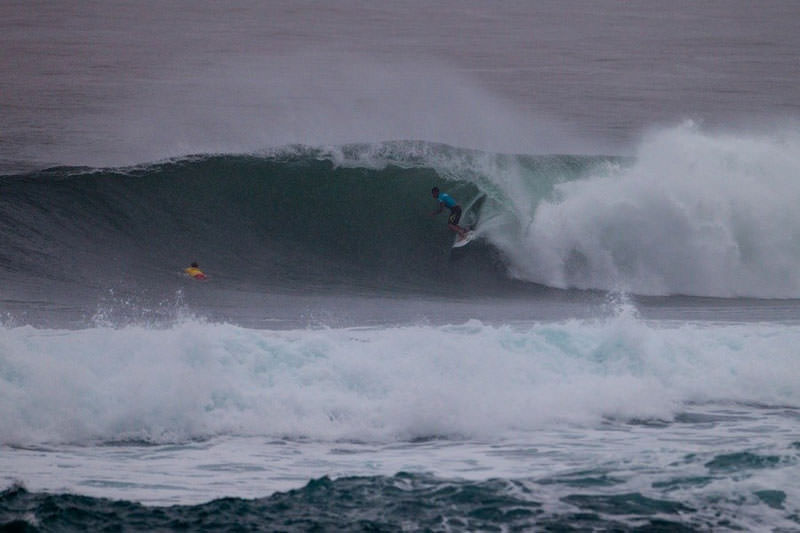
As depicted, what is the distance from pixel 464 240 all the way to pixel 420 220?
2.85 ft

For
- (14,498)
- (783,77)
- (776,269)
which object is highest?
(783,77)

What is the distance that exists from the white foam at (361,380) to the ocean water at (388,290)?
0.03 m

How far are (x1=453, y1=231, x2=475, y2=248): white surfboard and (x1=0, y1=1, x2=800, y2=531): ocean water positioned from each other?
0.49ft

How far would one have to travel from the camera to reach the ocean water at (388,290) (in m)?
5.91

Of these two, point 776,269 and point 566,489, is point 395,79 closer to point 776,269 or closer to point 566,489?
point 776,269

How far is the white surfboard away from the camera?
14.2 meters

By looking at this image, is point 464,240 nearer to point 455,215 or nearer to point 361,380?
point 455,215

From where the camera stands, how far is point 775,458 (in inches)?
249

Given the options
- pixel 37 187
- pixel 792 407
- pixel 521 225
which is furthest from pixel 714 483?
pixel 37 187

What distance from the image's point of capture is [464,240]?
14375 mm

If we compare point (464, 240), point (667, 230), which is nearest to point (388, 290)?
point (464, 240)

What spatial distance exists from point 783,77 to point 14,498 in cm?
2624

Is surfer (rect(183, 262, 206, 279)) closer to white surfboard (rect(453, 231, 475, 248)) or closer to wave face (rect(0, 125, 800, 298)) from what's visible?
wave face (rect(0, 125, 800, 298))

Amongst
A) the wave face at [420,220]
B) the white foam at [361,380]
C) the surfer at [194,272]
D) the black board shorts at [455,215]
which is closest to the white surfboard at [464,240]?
the wave face at [420,220]
